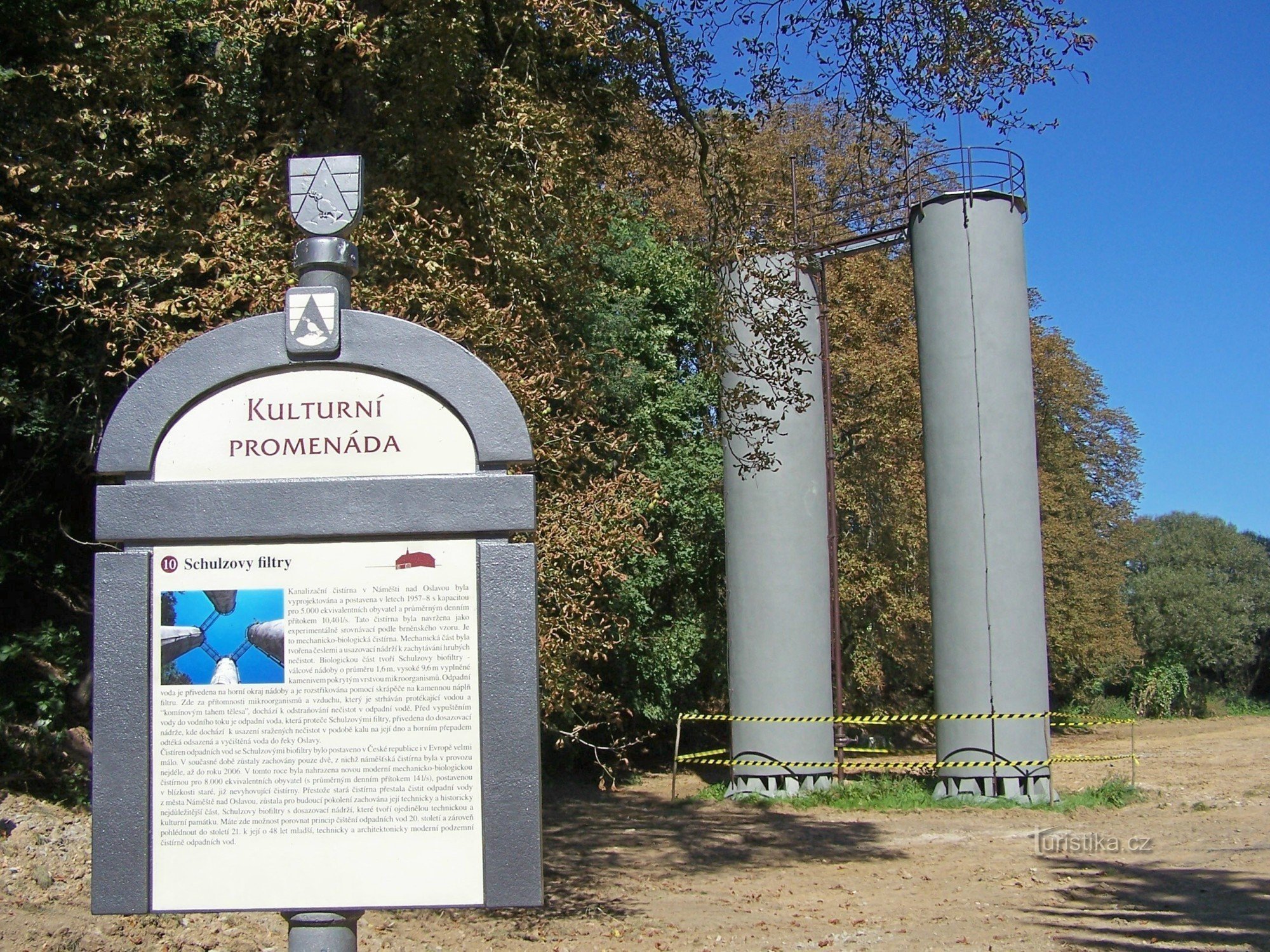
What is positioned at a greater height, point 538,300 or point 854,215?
point 854,215

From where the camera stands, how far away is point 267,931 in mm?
8453

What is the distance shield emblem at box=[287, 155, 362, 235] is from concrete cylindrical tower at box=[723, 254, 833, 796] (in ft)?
50.0

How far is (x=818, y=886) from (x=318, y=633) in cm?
994

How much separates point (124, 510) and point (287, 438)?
531 mm

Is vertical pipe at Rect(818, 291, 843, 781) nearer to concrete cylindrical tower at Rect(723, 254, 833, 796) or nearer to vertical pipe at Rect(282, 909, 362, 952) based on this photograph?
concrete cylindrical tower at Rect(723, 254, 833, 796)

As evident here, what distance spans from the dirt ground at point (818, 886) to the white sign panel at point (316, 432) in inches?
195

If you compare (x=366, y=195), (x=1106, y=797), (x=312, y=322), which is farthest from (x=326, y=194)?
(x=1106, y=797)

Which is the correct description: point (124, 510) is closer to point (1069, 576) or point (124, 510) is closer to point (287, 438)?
point (287, 438)

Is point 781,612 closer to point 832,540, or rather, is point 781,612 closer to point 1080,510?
point 832,540

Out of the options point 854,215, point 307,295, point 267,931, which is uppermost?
point 854,215

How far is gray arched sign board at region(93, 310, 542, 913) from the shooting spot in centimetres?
351

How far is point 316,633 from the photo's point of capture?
3.55 m

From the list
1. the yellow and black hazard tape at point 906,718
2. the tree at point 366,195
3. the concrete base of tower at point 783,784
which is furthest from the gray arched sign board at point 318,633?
the concrete base of tower at point 783,784

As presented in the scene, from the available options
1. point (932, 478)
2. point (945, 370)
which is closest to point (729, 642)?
point (932, 478)
